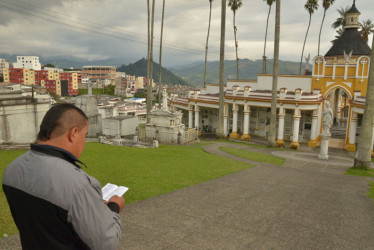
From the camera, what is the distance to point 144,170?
31.0 feet

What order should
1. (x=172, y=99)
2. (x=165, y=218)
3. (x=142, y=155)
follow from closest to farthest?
1. (x=165, y=218)
2. (x=142, y=155)
3. (x=172, y=99)

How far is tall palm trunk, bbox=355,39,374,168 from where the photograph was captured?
39.8 feet

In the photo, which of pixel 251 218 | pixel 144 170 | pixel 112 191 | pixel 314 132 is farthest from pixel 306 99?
pixel 112 191

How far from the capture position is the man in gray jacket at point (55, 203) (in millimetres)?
1929

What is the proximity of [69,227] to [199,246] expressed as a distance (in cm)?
332

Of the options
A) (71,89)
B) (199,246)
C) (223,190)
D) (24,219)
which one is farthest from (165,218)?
(71,89)

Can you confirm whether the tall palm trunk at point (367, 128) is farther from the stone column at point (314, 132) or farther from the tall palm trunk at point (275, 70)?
the stone column at point (314, 132)

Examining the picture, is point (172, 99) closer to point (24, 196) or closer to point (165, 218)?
point (165, 218)

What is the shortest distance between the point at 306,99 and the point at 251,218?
18318mm

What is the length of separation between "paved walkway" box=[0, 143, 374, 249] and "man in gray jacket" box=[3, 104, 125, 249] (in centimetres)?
293

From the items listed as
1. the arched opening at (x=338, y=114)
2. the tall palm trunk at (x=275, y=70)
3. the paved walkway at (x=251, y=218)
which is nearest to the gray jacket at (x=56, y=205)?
the paved walkway at (x=251, y=218)

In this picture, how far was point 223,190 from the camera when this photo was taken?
7.96 meters

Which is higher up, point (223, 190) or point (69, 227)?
point (69, 227)

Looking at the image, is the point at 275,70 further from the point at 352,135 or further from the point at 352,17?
the point at 352,17
